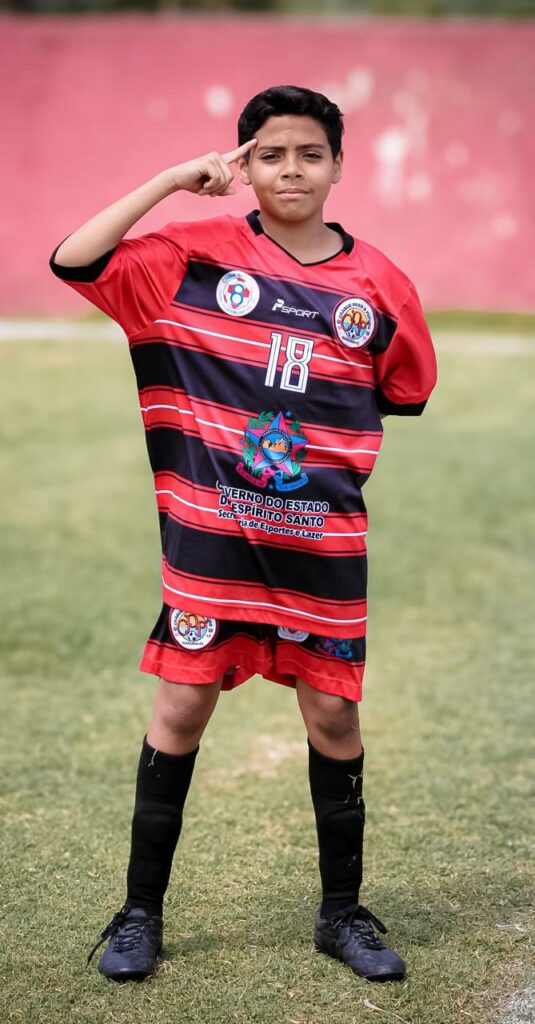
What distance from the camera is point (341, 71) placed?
1099 centimetres

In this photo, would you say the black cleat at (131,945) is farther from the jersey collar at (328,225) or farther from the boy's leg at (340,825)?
the jersey collar at (328,225)

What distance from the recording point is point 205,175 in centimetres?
225

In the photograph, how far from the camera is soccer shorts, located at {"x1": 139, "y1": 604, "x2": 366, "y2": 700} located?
7.60ft

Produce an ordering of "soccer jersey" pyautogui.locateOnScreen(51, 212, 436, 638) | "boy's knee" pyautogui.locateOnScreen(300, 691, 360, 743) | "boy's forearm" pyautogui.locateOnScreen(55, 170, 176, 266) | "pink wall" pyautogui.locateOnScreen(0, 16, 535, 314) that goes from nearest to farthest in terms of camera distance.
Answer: "boy's forearm" pyautogui.locateOnScreen(55, 170, 176, 266), "soccer jersey" pyautogui.locateOnScreen(51, 212, 436, 638), "boy's knee" pyautogui.locateOnScreen(300, 691, 360, 743), "pink wall" pyautogui.locateOnScreen(0, 16, 535, 314)

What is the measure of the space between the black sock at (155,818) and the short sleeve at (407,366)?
755 mm

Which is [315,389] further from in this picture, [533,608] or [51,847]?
[533,608]

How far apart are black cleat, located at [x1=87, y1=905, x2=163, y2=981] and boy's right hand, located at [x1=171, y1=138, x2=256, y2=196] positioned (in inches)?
51.8

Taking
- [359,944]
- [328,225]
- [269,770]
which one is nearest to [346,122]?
[269,770]

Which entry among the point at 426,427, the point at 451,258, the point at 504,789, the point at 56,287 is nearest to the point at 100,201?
the point at 56,287

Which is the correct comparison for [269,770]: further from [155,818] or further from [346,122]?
[346,122]

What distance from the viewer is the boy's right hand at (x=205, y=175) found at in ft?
7.34

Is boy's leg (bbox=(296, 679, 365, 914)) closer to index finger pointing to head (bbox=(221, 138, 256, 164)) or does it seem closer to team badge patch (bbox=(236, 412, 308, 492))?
team badge patch (bbox=(236, 412, 308, 492))

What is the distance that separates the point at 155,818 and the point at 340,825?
0.35 metres

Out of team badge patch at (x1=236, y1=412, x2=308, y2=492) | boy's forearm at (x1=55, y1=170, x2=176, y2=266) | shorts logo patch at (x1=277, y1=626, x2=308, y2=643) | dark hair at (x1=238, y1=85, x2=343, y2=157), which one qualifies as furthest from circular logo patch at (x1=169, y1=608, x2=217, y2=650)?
dark hair at (x1=238, y1=85, x2=343, y2=157)
